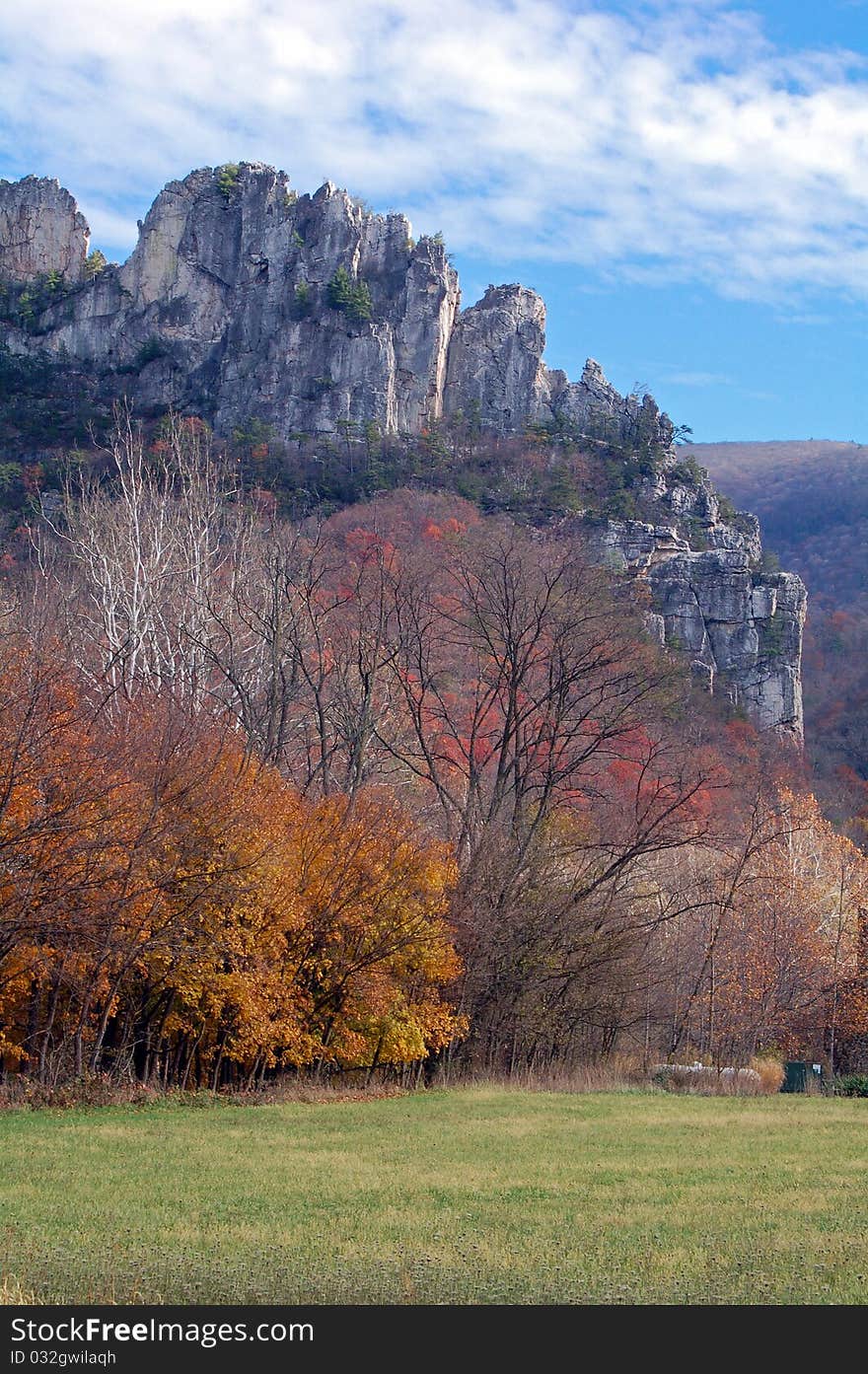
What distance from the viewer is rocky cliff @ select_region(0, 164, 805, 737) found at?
86312 millimetres

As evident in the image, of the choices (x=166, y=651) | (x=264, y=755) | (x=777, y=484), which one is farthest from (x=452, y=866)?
(x=777, y=484)

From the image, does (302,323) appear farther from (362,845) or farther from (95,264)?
(362,845)

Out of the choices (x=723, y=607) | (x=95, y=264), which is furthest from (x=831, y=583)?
(x=95, y=264)

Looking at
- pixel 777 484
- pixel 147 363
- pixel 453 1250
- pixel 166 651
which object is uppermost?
pixel 777 484

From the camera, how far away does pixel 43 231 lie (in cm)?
10838

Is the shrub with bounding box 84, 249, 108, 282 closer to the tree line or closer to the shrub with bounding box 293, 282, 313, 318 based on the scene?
the shrub with bounding box 293, 282, 313, 318

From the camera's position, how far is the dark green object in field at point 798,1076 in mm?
25730

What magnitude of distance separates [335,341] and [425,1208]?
92.1 metres

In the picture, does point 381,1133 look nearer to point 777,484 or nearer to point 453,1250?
point 453,1250

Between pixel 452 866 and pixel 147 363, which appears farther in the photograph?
pixel 147 363

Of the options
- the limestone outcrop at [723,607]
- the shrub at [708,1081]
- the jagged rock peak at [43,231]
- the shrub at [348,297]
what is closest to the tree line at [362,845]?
the shrub at [708,1081]

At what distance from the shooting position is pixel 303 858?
21031 mm

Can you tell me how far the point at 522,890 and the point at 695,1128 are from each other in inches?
342

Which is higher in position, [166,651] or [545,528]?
[545,528]
